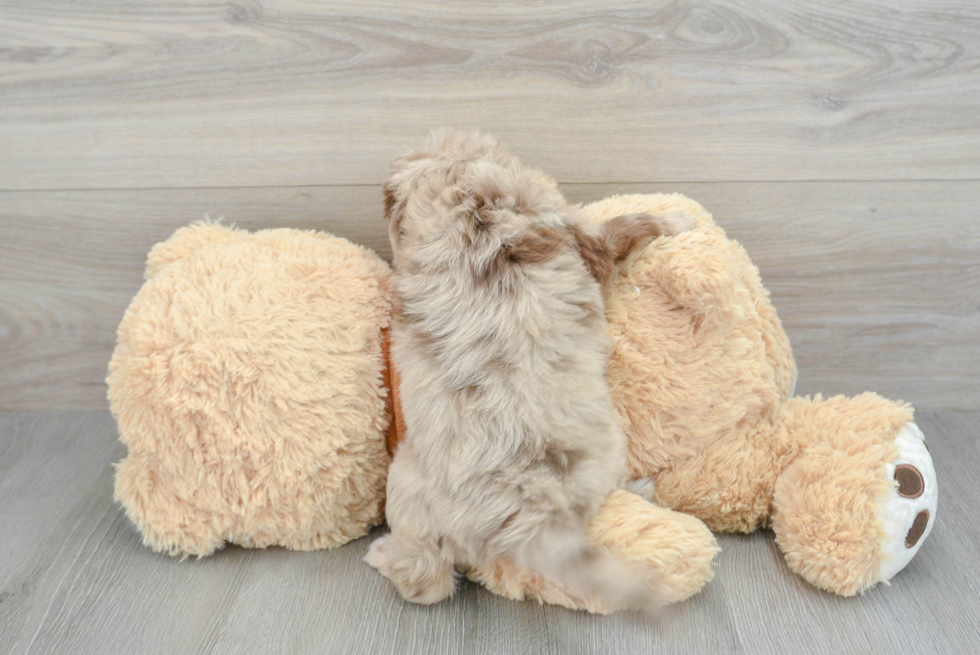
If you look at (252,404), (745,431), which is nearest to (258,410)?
(252,404)

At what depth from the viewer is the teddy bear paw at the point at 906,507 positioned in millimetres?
742

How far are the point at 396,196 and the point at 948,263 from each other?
2.66 feet

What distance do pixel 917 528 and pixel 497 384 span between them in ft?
1.61

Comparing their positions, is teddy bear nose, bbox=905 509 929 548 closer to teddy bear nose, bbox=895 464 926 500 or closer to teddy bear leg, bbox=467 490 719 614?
teddy bear nose, bbox=895 464 926 500

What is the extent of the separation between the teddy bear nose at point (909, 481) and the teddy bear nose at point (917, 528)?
0.08 feet

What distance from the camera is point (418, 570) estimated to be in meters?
0.74

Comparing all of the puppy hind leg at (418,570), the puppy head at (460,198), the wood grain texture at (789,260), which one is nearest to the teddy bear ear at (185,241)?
the wood grain texture at (789,260)

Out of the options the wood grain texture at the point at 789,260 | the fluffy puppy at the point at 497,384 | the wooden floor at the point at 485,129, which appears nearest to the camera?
the fluffy puppy at the point at 497,384

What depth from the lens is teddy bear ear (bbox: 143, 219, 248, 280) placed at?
3.10 ft

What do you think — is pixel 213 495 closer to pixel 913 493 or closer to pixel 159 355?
pixel 159 355

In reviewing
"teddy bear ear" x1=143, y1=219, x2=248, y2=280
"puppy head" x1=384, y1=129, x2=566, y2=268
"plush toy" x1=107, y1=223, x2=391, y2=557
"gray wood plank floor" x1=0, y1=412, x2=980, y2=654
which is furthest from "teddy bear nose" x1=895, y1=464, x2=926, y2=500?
"teddy bear ear" x1=143, y1=219, x2=248, y2=280

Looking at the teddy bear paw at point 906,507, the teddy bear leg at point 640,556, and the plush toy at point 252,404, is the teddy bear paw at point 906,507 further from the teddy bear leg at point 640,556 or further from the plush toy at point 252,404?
the plush toy at point 252,404

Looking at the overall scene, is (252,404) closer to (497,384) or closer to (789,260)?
(497,384)

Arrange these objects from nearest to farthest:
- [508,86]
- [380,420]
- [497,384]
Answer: [497,384]
[380,420]
[508,86]
